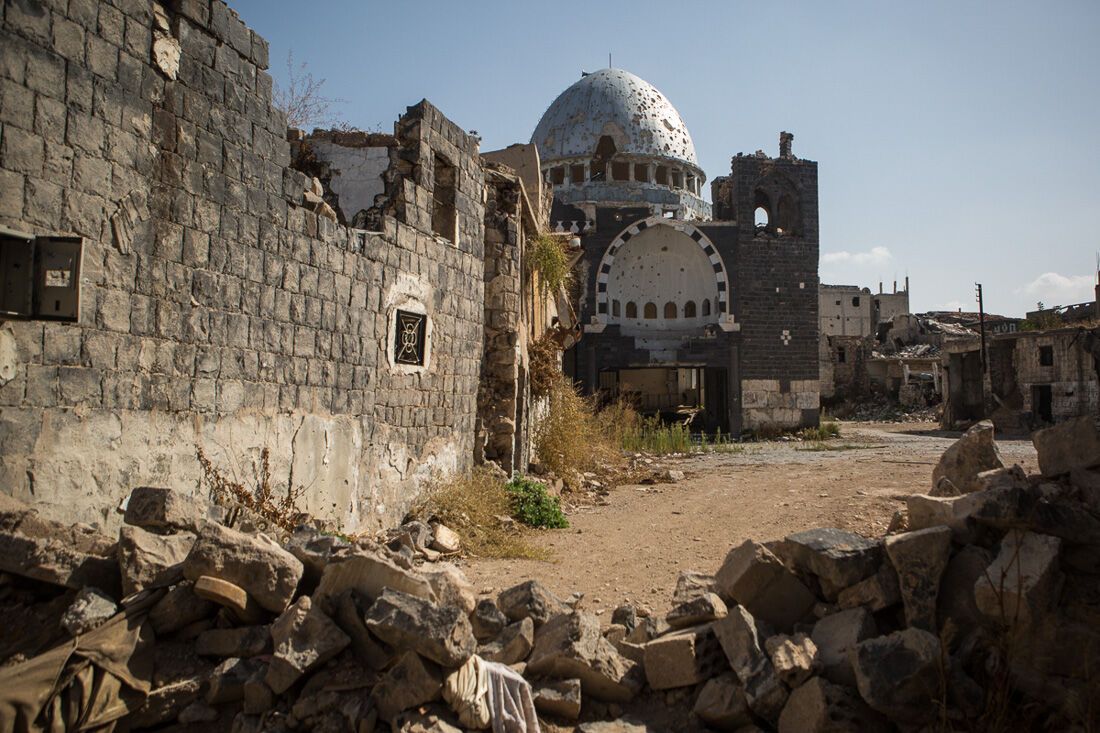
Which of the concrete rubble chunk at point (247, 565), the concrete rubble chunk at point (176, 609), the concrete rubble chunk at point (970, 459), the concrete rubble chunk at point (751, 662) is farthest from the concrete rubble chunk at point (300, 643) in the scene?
the concrete rubble chunk at point (970, 459)

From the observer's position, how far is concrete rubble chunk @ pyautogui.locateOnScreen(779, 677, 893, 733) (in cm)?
324

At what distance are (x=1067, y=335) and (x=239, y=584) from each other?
2751cm

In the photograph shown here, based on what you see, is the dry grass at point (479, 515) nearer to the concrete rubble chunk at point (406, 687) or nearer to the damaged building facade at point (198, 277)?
the damaged building facade at point (198, 277)

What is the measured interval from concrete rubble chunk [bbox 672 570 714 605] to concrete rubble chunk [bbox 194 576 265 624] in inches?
84.7

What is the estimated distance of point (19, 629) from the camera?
367cm

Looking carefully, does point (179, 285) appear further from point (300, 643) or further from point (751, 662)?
point (751, 662)

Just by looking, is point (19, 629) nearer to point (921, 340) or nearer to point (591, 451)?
point (591, 451)

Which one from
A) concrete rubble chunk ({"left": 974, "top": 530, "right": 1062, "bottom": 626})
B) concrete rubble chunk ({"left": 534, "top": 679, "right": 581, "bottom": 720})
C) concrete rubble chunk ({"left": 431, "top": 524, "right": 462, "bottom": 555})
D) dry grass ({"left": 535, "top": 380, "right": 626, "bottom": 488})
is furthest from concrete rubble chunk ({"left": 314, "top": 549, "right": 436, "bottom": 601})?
dry grass ({"left": 535, "top": 380, "right": 626, "bottom": 488})

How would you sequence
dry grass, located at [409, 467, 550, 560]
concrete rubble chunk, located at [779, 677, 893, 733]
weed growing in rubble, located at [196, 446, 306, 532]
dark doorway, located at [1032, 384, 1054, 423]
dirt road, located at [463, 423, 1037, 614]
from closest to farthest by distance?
concrete rubble chunk, located at [779, 677, 893, 733] → weed growing in rubble, located at [196, 446, 306, 532] → dirt road, located at [463, 423, 1037, 614] → dry grass, located at [409, 467, 550, 560] → dark doorway, located at [1032, 384, 1054, 423]

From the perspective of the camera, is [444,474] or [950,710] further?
[444,474]

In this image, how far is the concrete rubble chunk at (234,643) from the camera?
3.73 metres

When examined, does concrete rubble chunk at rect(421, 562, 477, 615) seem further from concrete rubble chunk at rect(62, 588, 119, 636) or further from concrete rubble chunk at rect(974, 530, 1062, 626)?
concrete rubble chunk at rect(974, 530, 1062, 626)

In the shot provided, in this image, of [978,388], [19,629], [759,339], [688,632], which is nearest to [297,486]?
[19,629]

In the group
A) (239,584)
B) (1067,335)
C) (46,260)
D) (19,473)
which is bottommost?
(239,584)
